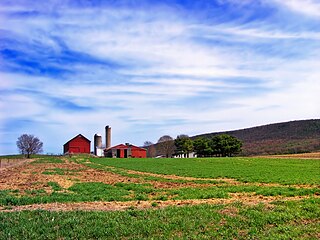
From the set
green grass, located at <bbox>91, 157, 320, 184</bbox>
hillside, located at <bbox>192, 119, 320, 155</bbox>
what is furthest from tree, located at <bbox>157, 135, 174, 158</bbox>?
green grass, located at <bbox>91, 157, 320, 184</bbox>

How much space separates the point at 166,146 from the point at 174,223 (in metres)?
141

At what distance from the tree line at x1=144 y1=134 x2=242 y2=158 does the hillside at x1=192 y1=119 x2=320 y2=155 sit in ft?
28.5

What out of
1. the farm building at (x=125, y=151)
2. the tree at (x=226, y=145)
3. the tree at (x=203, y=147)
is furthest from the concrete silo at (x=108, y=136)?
the tree at (x=226, y=145)

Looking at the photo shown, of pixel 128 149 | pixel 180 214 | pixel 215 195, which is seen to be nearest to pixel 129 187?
pixel 215 195

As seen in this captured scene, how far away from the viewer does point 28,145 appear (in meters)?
136

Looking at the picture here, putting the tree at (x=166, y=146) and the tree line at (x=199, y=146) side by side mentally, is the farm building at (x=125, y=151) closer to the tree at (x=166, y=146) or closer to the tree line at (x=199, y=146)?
the tree line at (x=199, y=146)

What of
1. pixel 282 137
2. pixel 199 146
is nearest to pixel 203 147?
pixel 199 146

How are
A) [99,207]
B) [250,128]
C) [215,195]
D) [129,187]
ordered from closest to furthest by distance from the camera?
1. [99,207]
2. [215,195]
3. [129,187]
4. [250,128]

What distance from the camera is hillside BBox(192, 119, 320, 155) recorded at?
124750mm

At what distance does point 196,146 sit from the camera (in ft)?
452

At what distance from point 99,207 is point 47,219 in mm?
2849

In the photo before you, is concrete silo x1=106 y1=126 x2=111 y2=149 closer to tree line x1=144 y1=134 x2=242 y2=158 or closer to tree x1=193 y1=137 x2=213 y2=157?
tree line x1=144 y1=134 x2=242 y2=158

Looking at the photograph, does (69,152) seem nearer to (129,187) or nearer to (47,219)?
(129,187)

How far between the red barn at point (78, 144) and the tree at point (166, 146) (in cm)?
3206
